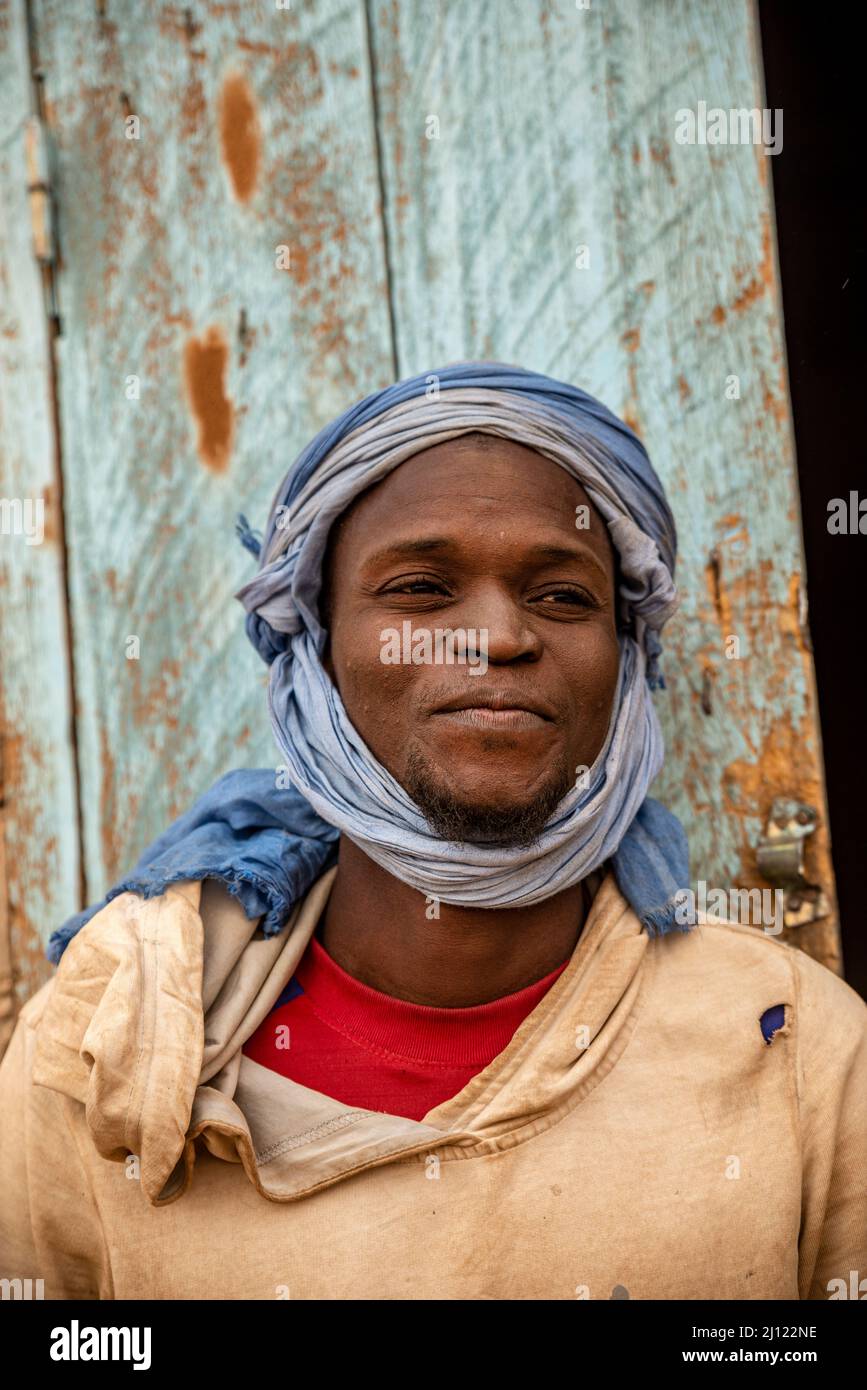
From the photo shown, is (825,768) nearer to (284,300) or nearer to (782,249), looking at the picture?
(782,249)

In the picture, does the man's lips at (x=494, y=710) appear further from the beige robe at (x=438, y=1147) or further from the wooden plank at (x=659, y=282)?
the wooden plank at (x=659, y=282)

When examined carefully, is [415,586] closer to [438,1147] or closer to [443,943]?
[443,943]

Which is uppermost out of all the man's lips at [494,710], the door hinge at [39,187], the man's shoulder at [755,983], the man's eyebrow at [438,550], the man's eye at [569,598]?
the door hinge at [39,187]

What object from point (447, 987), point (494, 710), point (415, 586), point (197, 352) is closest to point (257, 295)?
point (197, 352)

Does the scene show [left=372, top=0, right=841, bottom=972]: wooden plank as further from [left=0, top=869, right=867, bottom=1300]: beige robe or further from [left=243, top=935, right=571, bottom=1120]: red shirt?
[left=243, top=935, right=571, bottom=1120]: red shirt

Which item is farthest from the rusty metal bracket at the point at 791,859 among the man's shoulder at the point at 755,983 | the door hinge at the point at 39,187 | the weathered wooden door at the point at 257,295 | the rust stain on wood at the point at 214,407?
the door hinge at the point at 39,187

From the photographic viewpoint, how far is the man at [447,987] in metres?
1.71

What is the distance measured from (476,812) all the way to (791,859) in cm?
84

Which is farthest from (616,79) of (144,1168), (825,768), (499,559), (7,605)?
(144,1168)

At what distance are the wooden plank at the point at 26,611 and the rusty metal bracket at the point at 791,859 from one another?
4.53 feet

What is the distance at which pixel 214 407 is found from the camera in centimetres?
251

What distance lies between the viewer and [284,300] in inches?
98.7
